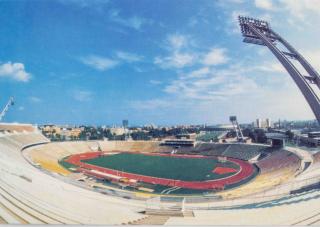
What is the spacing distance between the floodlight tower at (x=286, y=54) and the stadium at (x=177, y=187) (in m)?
0.05

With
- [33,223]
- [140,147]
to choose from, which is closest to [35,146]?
[140,147]

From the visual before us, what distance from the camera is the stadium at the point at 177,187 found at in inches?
185

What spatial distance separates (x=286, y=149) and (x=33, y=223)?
54.4ft

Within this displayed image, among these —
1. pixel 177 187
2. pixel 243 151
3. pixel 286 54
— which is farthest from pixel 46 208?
pixel 243 151

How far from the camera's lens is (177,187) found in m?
12.0

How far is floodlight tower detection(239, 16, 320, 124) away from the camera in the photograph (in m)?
7.78

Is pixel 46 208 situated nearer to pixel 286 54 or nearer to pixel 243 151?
pixel 286 54

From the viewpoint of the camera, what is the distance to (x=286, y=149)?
16.8 m

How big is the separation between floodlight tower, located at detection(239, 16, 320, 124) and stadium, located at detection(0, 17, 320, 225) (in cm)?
5

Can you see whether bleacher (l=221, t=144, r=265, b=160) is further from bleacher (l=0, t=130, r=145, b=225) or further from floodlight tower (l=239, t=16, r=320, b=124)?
bleacher (l=0, t=130, r=145, b=225)

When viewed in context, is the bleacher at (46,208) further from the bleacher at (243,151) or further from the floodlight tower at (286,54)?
the bleacher at (243,151)

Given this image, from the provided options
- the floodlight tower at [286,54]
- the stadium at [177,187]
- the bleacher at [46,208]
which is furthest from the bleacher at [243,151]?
the bleacher at [46,208]

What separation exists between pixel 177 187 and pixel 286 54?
24.8 feet

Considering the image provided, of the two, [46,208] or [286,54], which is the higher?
[286,54]
